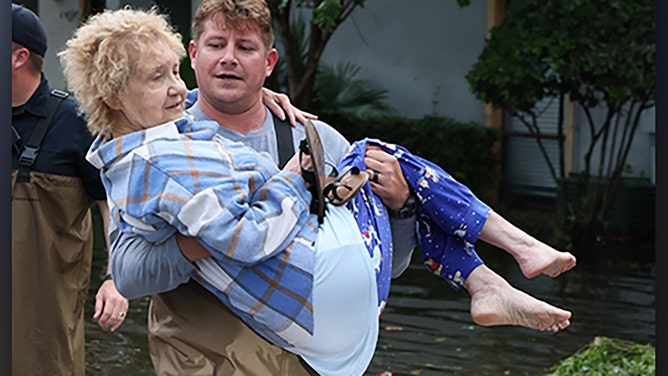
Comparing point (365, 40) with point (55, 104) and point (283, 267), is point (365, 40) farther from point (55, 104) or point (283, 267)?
point (283, 267)

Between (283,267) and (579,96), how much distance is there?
28.9 ft

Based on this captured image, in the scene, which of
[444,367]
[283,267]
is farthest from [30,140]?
[444,367]

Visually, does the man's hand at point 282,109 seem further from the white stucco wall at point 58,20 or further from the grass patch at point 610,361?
the white stucco wall at point 58,20

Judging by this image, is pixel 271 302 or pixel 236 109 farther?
pixel 236 109

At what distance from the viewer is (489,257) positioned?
10.6 metres

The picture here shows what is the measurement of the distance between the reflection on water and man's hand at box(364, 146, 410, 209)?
3.65 m

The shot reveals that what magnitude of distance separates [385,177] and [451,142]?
33.0ft

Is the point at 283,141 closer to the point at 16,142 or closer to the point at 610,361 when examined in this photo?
the point at 16,142

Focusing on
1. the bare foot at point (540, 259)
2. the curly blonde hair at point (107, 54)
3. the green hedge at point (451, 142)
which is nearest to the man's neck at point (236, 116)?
the curly blonde hair at point (107, 54)

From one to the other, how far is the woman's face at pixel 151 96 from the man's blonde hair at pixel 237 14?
1.37 feet

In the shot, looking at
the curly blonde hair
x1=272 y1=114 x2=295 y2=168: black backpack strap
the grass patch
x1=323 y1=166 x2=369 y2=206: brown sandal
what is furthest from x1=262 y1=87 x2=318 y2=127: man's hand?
the grass patch

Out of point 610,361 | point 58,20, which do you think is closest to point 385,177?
point 610,361

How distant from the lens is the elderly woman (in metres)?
2.49

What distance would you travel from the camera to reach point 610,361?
20.4ft
